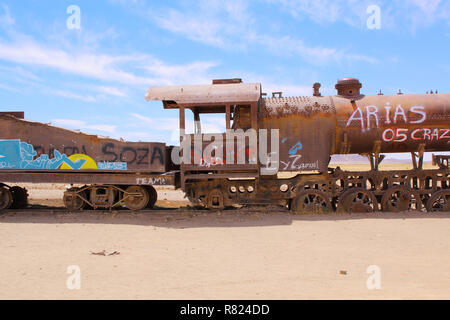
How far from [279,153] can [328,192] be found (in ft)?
5.96

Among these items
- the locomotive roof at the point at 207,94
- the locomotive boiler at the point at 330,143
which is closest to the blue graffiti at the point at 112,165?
the locomotive boiler at the point at 330,143

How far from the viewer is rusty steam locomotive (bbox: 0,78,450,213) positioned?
952 cm

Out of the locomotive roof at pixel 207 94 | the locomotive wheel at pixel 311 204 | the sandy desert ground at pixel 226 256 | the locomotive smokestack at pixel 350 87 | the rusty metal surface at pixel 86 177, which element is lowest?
the sandy desert ground at pixel 226 256

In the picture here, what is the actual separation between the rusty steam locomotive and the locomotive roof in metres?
0.03

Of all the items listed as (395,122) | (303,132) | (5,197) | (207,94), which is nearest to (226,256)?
(207,94)

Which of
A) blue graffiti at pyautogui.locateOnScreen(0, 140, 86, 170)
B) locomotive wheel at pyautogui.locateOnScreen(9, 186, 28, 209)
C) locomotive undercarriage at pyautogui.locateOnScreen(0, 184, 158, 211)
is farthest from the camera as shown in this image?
locomotive wheel at pyautogui.locateOnScreen(9, 186, 28, 209)

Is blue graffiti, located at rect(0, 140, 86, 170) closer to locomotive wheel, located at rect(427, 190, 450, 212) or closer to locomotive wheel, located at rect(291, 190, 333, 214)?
locomotive wheel, located at rect(291, 190, 333, 214)

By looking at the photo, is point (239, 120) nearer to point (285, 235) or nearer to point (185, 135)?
point (185, 135)

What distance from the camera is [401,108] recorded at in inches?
379

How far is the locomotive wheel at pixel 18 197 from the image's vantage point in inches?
437

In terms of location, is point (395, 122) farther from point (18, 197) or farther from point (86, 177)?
point (18, 197)

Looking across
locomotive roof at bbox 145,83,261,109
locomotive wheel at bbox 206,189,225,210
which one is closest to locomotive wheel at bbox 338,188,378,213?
locomotive wheel at bbox 206,189,225,210

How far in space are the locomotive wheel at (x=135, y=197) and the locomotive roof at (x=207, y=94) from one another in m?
2.77

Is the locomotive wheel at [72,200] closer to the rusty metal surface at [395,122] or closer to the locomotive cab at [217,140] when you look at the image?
the locomotive cab at [217,140]
